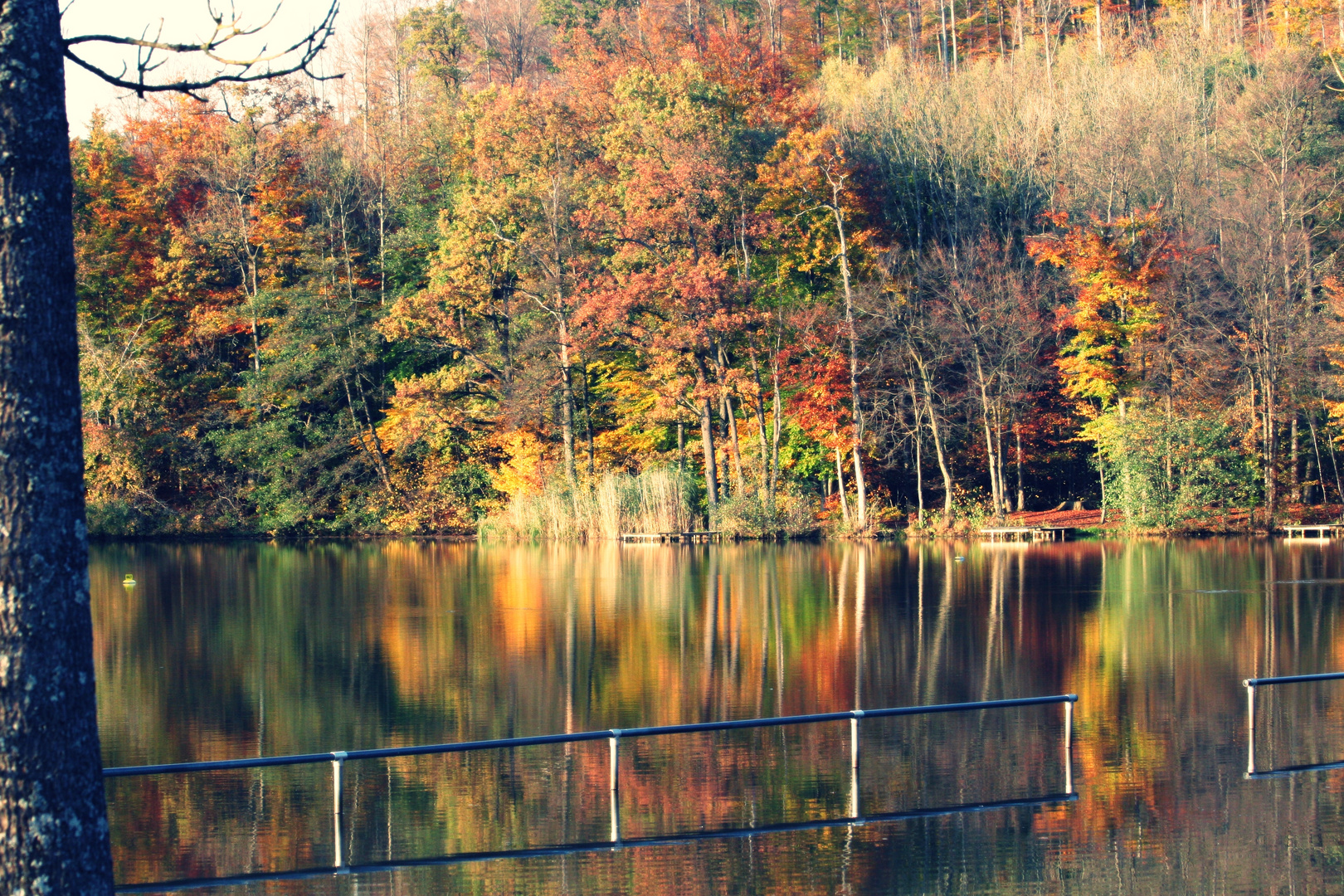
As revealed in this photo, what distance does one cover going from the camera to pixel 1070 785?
400 inches

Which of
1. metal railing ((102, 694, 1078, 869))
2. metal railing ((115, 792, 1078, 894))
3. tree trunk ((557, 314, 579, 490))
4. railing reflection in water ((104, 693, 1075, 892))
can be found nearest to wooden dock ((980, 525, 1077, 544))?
tree trunk ((557, 314, 579, 490))

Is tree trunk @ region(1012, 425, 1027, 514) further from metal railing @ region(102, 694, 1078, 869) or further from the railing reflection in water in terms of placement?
the railing reflection in water

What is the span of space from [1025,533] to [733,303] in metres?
11.7

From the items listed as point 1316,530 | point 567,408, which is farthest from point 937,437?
point 567,408

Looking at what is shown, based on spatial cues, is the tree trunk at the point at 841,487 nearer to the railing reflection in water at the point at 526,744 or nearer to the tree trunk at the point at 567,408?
the tree trunk at the point at 567,408

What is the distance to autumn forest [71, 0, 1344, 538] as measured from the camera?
41594 mm

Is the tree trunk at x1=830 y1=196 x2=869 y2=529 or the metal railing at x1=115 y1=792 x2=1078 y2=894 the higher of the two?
the tree trunk at x1=830 y1=196 x2=869 y2=529

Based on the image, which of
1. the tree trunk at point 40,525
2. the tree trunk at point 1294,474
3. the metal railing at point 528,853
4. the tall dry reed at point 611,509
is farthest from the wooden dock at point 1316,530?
the tree trunk at point 40,525

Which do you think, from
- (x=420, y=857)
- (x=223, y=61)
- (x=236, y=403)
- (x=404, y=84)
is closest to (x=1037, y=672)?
(x=420, y=857)

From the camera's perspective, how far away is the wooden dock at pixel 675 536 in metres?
39.8

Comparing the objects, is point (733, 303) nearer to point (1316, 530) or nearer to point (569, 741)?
point (1316, 530)

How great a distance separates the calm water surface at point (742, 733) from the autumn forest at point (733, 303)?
572 inches

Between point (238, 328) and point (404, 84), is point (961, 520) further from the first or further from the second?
Answer: point (404, 84)

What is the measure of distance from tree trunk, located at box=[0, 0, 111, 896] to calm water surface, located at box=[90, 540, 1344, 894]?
3.88 m
